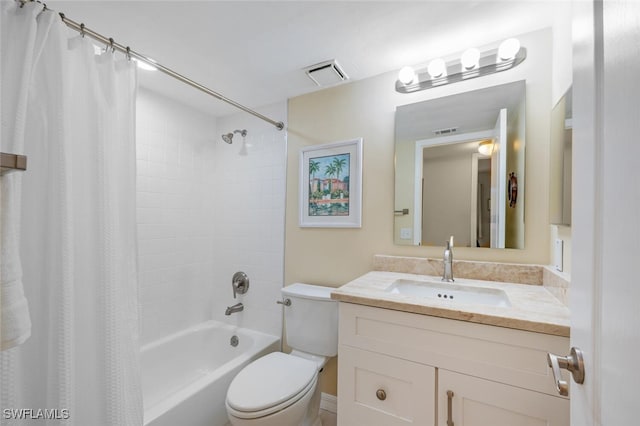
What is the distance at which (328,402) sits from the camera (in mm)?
1745

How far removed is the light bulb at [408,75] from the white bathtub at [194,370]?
201 centimetres

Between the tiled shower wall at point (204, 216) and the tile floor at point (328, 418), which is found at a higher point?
the tiled shower wall at point (204, 216)

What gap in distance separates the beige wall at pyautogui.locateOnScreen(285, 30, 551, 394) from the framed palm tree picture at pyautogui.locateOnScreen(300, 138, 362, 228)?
49 mm

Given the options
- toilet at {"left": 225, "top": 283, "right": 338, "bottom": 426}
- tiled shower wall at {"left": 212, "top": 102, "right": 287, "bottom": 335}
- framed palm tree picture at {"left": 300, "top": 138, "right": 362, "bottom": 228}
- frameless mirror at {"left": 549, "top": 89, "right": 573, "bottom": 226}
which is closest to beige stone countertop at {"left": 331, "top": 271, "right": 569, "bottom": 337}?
frameless mirror at {"left": 549, "top": 89, "right": 573, "bottom": 226}

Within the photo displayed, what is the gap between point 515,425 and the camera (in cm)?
82

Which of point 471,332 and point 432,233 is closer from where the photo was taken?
point 471,332

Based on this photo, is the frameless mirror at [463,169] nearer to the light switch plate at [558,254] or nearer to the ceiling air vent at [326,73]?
the light switch plate at [558,254]

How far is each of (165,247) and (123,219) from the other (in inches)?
45.1

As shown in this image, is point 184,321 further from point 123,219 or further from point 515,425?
point 515,425

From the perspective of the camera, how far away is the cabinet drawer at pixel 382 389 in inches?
37.5

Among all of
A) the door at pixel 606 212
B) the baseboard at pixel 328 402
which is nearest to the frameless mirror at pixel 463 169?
the door at pixel 606 212

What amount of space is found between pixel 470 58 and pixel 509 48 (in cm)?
17

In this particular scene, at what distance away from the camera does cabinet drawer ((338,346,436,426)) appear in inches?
37.5

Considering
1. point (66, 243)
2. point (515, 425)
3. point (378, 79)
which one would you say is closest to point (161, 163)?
point (66, 243)
